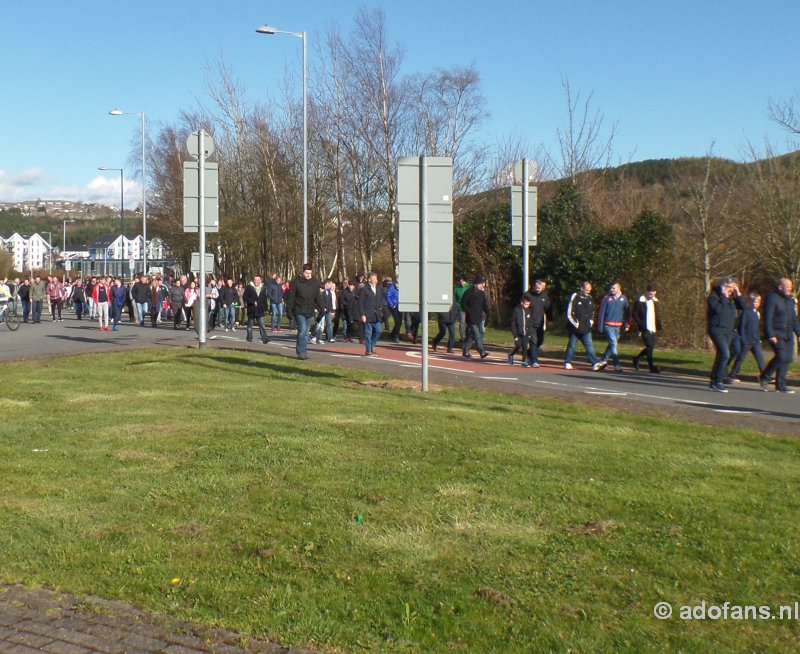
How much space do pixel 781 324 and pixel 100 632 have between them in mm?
13756

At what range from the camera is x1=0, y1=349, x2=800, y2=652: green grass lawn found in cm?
469

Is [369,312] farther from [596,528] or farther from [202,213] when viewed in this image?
[596,528]

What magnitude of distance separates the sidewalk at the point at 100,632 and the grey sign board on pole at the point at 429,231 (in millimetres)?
9208

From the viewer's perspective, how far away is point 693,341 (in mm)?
24938

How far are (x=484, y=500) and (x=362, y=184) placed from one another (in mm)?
35522

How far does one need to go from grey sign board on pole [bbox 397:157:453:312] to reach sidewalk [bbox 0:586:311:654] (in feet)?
30.2

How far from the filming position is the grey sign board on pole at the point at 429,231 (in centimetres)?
1383

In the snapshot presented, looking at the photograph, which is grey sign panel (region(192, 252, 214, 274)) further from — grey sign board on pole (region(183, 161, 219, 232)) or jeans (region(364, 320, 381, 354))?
jeans (region(364, 320, 381, 354))

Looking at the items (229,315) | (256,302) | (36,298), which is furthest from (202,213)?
(36,298)

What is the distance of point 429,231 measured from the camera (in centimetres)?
1402

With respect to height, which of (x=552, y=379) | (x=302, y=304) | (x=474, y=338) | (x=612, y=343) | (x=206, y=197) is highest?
(x=206, y=197)

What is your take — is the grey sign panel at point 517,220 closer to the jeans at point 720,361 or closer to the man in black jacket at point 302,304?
the man in black jacket at point 302,304

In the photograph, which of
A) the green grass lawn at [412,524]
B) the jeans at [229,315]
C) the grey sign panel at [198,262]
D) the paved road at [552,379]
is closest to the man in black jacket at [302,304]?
the paved road at [552,379]

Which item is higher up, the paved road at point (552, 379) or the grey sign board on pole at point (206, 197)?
the grey sign board on pole at point (206, 197)
